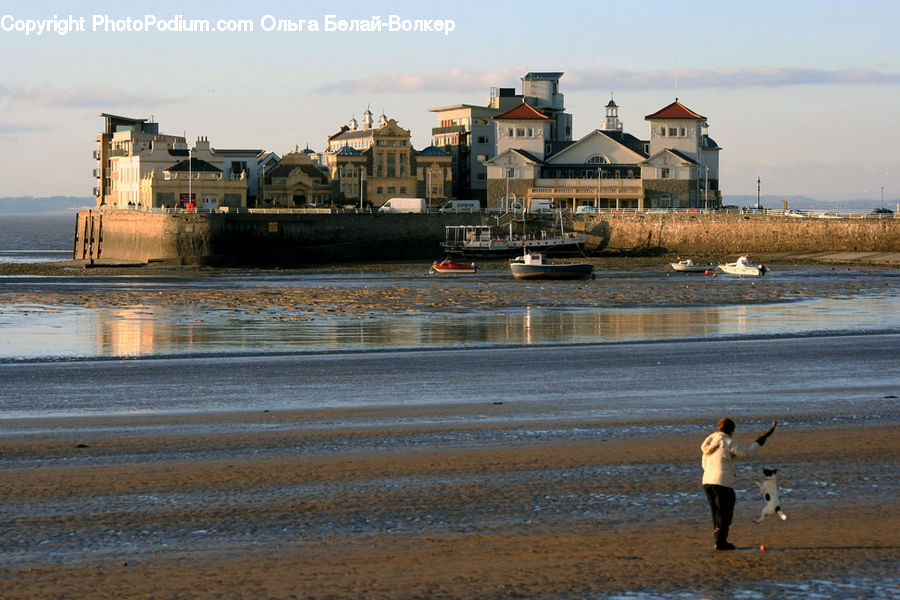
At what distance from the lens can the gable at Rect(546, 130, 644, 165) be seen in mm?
104875

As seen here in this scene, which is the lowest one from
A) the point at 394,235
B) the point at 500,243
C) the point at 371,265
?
the point at 371,265

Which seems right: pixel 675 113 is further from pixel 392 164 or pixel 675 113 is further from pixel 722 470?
Answer: pixel 722 470

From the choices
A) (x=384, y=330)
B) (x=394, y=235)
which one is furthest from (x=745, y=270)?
(x=384, y=330)

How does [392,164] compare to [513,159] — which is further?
[392,164]

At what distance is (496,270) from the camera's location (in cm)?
7256

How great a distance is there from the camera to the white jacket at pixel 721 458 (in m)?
10.7

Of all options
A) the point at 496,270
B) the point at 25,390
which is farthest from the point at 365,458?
the point at 496,270

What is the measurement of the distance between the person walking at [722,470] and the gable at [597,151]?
95.3 metres

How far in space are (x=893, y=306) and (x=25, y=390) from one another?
31038 mm

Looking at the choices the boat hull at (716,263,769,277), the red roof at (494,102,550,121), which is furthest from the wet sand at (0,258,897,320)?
the red roof at (494,102,550,121)

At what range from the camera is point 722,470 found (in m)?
10.7

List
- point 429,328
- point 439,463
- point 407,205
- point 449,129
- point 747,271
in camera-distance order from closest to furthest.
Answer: point 439,463 → point 429,328 → point 747,271 → point 407,205 → point 449,129

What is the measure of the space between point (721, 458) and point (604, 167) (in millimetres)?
95336

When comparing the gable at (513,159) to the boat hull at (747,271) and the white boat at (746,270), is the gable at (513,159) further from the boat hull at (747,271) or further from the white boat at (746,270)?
the boat hull at (747,271)
